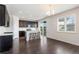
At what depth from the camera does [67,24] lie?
7.14m

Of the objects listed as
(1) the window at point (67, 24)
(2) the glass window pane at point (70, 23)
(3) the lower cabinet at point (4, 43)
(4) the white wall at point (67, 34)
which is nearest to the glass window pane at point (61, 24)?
(1) the window at point (67, 24)

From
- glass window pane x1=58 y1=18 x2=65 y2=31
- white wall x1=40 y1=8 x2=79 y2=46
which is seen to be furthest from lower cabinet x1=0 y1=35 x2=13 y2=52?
glass window pane x1=58 y1=18 x2=65 y2=31

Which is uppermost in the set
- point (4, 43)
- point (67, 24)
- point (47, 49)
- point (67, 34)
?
point (67, 24)

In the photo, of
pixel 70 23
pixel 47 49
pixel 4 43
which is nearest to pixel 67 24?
pixel 70 23

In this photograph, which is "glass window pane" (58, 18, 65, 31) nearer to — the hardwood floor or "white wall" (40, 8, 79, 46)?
"white wall" (40, 8, 79, 46)

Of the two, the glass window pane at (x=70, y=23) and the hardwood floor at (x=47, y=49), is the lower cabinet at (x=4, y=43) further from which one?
the glass window pane at (x=70, y=23)

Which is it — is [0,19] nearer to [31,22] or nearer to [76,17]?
[76,17]

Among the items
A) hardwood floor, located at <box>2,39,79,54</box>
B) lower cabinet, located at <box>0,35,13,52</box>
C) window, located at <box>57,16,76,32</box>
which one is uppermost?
window, located at <box>57,16,76,32</box>

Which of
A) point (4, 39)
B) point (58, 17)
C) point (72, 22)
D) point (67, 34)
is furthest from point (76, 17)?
point (4, 39)

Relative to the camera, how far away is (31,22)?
47.0 feet

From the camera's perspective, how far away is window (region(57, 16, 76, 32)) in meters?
6.55

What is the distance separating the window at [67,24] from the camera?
655 cm

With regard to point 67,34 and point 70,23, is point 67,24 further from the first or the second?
point 67,34
